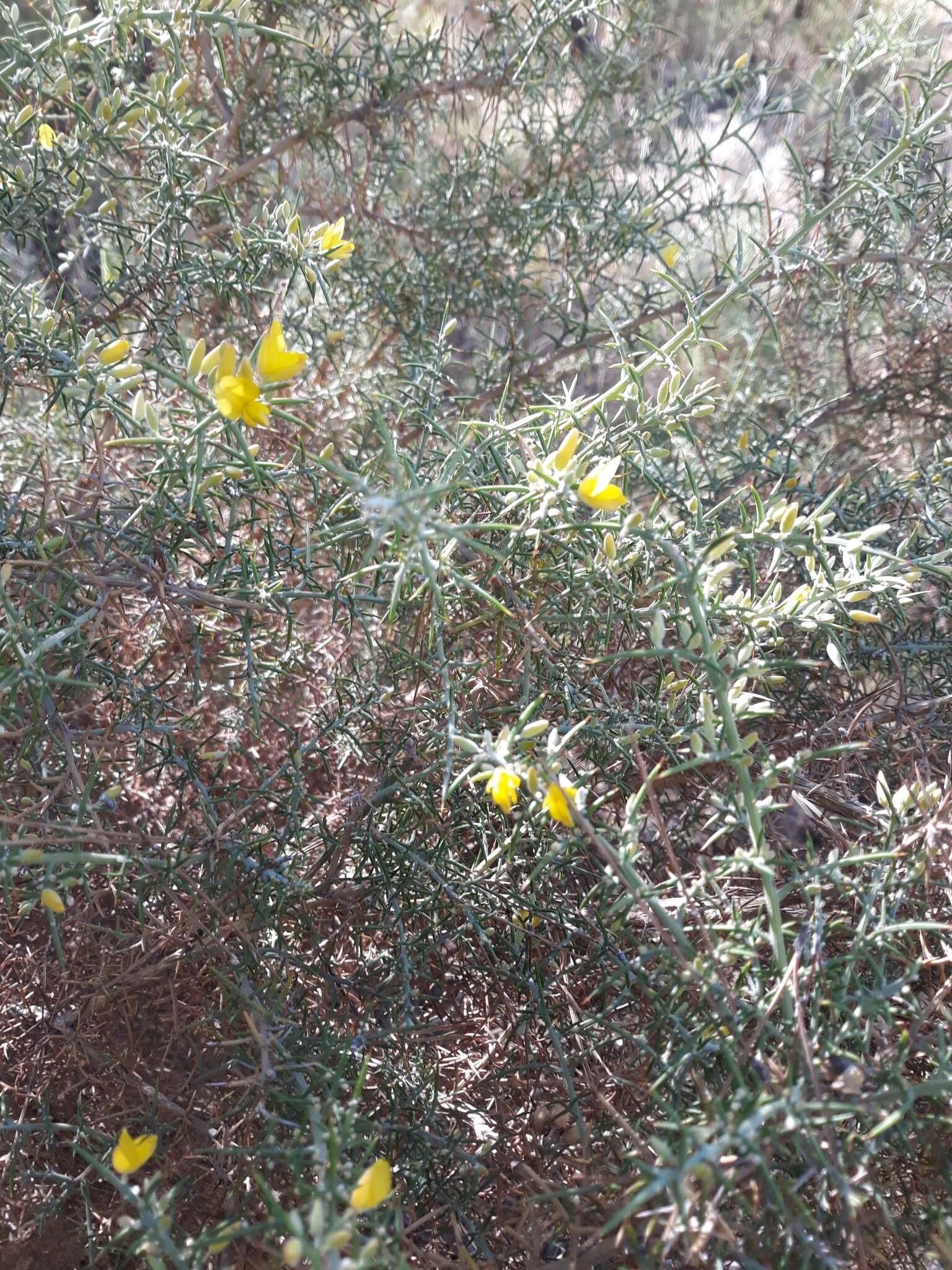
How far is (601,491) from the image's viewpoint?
0.87 meters

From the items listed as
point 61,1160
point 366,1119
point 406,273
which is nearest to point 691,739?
point 366,1119

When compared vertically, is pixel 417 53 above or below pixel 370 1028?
above

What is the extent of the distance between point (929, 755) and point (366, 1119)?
0.91 meters

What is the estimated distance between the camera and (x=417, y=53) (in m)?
1.80

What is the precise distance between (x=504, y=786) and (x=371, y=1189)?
1.05 ft

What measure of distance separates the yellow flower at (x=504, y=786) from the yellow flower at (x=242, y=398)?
0.37 metres

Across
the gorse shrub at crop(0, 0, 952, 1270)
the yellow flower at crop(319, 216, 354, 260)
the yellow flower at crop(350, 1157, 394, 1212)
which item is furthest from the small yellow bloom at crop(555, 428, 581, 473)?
the yellow flower at crop(350, 1157, 394, 1212)

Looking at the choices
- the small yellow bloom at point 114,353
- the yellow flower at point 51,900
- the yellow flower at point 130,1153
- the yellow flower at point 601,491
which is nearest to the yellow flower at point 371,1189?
the yellow flower at point 130,1153

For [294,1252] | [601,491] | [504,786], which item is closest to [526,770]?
[504,786]

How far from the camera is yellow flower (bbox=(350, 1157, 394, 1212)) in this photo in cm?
66

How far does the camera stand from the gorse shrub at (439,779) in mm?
830

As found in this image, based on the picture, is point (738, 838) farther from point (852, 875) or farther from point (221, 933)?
point (221, 933)

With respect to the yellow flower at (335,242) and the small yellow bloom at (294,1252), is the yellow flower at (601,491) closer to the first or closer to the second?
the yellow flower at (335,242)

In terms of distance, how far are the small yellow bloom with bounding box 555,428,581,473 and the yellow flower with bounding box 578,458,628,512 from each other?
0.11ft
